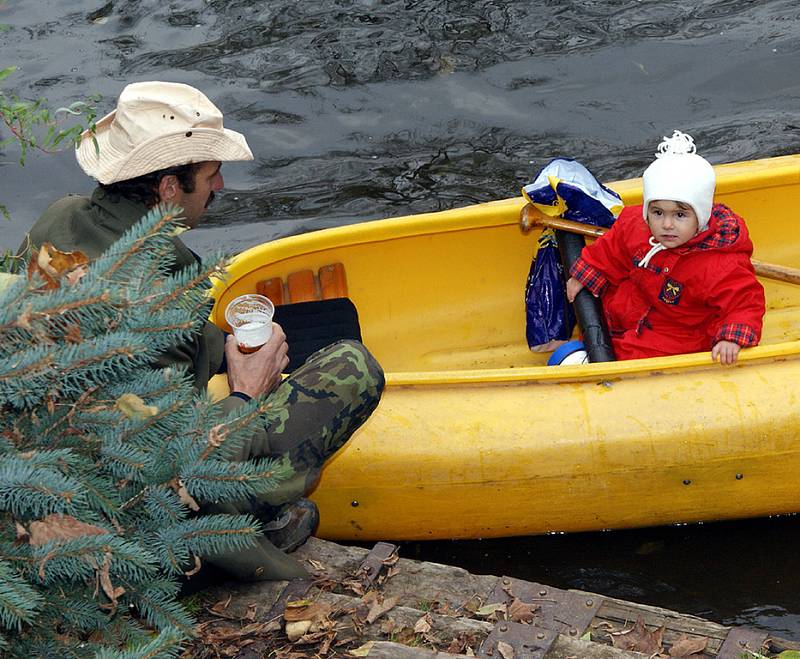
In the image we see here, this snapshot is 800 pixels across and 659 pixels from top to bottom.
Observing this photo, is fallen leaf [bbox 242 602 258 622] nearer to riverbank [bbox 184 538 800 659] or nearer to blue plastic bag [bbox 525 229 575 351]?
riverbank [bbox 184 538 800 659]

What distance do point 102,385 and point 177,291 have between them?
25cm

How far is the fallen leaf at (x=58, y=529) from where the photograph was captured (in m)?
2.13

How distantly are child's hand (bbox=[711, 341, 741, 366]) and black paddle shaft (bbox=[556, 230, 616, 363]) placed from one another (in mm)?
489

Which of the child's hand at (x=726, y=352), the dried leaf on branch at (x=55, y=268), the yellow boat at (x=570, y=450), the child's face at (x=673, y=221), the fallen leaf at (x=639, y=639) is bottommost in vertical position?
the yellow boat at (x=570, y=450)

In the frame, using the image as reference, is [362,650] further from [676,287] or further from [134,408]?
[676,287]

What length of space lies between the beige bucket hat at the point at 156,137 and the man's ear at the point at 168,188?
1.8 inches

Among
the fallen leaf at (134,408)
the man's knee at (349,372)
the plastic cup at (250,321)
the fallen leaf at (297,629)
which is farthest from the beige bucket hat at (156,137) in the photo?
the fallen leaf at (297,629)

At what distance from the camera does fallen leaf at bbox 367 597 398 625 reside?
3.04 metres

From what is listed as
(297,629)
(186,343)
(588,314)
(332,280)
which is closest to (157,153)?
(186,343)

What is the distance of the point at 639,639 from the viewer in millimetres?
3064

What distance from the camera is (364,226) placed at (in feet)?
16.9

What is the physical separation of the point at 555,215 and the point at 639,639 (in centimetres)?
238

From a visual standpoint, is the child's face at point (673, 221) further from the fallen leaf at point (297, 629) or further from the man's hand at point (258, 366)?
the fallen leaf at point (297, 629)

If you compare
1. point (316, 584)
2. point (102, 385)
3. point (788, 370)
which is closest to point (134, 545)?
point (102, 385)
